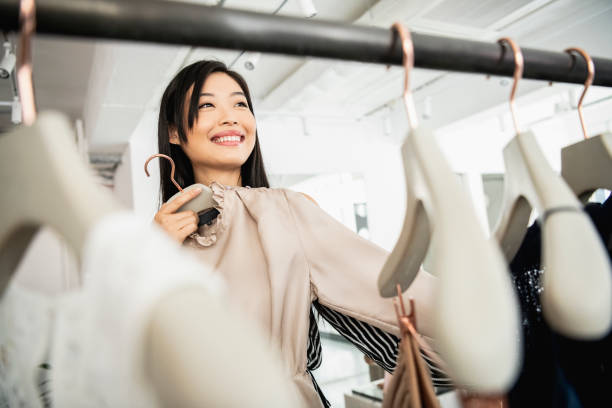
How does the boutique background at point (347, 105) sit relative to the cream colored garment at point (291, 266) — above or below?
above

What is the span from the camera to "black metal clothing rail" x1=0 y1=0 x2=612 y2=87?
33cm

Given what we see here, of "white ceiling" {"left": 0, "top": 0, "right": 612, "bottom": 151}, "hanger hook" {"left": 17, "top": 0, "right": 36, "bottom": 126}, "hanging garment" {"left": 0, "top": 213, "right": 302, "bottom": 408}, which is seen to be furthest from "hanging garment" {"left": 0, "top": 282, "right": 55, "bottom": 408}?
"white ceiling" {"left": 0, "top": 0, "right": 612, "bottom": 151}

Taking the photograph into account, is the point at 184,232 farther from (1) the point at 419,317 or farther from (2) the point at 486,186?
(2) the point at 486,186

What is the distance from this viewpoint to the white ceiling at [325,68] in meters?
2.69

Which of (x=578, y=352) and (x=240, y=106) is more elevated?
(x=240, y=106)

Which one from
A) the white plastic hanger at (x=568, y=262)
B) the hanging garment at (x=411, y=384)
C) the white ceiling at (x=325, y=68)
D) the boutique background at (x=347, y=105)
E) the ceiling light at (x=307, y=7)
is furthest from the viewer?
the boutique background at (x=347, y=105)

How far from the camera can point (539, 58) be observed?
0.51 metres

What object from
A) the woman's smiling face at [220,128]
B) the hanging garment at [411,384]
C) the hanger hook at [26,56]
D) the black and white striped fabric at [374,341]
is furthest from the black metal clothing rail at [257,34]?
the woman's smiling face at [220,128]

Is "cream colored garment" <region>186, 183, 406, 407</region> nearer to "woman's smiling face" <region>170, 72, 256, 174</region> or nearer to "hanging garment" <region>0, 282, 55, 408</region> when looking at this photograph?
"woman's smiling face" <region>170, 72, 256, 174</region>

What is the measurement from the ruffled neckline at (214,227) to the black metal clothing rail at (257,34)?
0.43m

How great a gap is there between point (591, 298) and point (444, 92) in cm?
485

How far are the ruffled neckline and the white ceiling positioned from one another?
4.54 ft

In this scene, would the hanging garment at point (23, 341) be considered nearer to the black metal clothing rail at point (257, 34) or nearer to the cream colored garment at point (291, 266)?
the black metal clothing rail at point (257, 34)

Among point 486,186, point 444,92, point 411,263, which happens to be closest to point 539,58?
point 411,263
